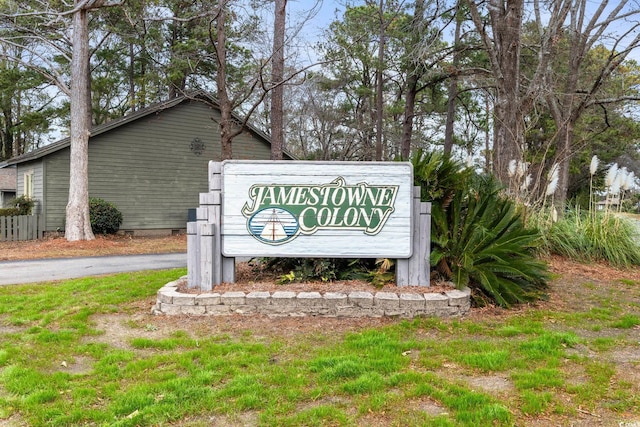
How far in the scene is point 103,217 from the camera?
15.2m

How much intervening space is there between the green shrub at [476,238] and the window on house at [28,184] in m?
16.2

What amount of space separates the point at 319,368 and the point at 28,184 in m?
17.6

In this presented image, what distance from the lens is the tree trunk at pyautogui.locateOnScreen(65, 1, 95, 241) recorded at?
44.2 feet

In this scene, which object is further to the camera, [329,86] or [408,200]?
[329,86]

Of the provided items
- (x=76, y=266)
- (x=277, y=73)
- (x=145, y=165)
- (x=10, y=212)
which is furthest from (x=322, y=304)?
(x=10, y=212)

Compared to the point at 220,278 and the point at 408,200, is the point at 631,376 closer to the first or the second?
the point at 408,200

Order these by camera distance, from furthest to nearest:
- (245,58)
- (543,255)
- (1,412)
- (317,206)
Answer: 1. (245,58)
2. (543,255)
3. (317,206)
4. (1,412)

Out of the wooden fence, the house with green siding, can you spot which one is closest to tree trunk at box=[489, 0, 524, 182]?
the house with green siding

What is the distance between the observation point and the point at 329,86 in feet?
77.8

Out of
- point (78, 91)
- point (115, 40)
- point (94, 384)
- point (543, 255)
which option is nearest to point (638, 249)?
point (543, 255)

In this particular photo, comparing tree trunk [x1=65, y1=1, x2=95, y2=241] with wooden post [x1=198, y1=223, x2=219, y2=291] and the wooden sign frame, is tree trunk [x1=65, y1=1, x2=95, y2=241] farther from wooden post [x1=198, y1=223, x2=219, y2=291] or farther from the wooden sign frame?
wooden post [x1=198, y1=223, x2=219, y2=291]

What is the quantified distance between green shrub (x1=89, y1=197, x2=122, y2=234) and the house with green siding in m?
0.63

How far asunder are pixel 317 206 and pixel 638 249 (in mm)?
6890

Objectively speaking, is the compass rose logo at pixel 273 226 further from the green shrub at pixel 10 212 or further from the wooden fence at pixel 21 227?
the green shrub at pixel 10 212
